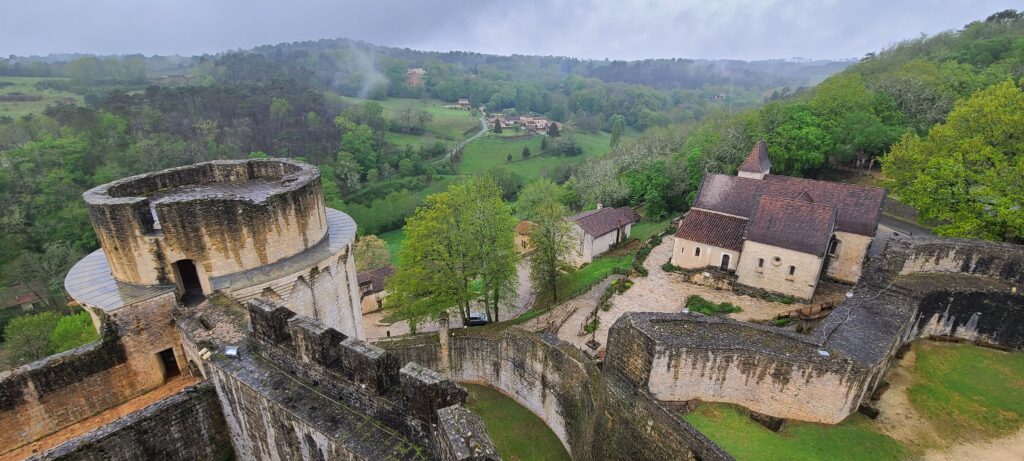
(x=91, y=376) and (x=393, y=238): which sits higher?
(x=91, y=376)

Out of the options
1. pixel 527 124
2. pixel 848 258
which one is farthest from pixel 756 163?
pixel 527 124

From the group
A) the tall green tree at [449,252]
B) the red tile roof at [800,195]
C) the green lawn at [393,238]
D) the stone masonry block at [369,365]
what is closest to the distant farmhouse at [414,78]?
the green lawn at [393,238]

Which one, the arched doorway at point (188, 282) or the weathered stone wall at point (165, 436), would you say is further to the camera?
the arched doorway at point (188, 282)

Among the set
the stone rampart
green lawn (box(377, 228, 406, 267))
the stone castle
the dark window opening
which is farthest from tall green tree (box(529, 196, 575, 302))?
green lawn (box(377, 228, 406, 267))

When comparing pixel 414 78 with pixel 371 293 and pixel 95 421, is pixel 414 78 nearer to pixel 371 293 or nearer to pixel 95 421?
pixel 371 293

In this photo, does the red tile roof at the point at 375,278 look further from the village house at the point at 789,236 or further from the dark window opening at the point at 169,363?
the village house at the point at 789,236
